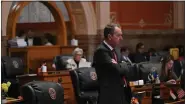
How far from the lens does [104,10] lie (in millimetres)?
10039

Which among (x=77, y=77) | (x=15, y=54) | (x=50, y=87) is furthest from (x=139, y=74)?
(x=15, y=54)

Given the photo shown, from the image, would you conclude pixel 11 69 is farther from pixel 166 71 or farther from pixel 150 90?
pixel 150 90

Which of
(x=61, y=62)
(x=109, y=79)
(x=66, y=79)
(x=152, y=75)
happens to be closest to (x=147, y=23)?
(x=61, y=62)

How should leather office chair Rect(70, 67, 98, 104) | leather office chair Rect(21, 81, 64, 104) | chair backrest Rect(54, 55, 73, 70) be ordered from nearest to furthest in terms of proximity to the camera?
leather office chair Rect(21, 81, 64, 104) < leather office chair Rect(70, 67, 98, 104) < chair backrest Rect(54, 55, 73, 70)

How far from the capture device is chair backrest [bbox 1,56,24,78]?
22.2 feet

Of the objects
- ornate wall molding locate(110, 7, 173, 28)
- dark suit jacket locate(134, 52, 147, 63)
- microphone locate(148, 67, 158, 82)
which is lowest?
dark suit jacket locate(134, 52, 147, 63)

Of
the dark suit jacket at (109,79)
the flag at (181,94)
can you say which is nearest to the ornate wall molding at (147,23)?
the flag at (181,94)

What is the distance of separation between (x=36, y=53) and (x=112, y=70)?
5.29m

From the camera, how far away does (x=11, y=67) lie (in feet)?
22.5

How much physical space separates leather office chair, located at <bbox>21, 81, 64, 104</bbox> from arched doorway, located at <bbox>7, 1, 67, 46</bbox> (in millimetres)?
5109

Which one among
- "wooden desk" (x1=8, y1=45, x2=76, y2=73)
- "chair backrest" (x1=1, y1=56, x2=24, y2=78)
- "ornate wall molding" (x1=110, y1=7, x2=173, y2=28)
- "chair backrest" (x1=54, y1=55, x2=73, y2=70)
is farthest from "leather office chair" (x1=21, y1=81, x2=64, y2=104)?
"ornate wall molding" (x1=110, y1=7, x2=173, y2=28)

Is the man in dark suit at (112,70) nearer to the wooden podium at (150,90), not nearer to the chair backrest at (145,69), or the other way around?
the wooden podium at (150,90)

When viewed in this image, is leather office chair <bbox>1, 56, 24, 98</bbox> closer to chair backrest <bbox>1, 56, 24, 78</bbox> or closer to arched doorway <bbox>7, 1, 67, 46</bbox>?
chair backrest <bbox>1, 56, 24, 78</bbox>

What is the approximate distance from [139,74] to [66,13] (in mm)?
4434
